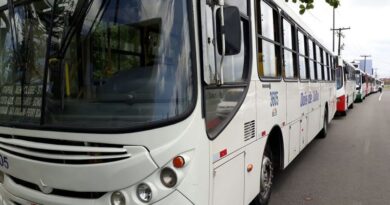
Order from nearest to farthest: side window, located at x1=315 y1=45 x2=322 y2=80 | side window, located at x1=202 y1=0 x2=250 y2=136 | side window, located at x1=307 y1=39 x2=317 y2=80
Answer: side window, located at x1=202 y1=0 x2=250 y2=136, side window, located at x1=307 y1=39 x2=317 y2=80, side window, located at x1=315 y1=45 x2=322 y2=80

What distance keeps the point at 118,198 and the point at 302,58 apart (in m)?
5.10

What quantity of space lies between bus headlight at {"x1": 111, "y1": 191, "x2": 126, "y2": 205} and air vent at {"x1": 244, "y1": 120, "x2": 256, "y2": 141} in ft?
4.80

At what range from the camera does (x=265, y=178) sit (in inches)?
196

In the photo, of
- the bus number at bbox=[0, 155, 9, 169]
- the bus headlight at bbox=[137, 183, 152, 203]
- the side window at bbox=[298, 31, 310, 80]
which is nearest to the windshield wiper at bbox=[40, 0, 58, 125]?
the bus number at bbox=[0, 155, 9, 169]

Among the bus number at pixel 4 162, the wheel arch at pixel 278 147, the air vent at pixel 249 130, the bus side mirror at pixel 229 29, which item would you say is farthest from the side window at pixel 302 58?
the bus number at pixel 4 162

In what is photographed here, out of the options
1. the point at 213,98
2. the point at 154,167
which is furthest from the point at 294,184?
the point at 154,167

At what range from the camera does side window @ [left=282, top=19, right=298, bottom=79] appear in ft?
19.0

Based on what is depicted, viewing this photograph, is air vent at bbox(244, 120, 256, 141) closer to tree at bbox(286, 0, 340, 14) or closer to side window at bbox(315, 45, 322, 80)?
tree at bbox(286, 0, 340, 14)

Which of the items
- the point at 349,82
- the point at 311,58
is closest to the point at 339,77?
the point at 349,82

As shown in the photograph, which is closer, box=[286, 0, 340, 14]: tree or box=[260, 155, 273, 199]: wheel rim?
box=[260, 155, 273, 199]: wheel rim

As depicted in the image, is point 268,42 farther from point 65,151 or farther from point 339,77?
point 339,77

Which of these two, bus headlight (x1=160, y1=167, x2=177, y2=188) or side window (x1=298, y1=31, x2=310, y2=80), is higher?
side window (x1=298, y1=31, x2=310, y2=80)

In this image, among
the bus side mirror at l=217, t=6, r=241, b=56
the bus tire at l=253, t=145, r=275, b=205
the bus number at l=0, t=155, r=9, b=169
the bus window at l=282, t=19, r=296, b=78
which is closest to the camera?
the bus side mirror at l=217, t=6, r=241, b=56

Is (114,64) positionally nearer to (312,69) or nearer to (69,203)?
(69,203)
